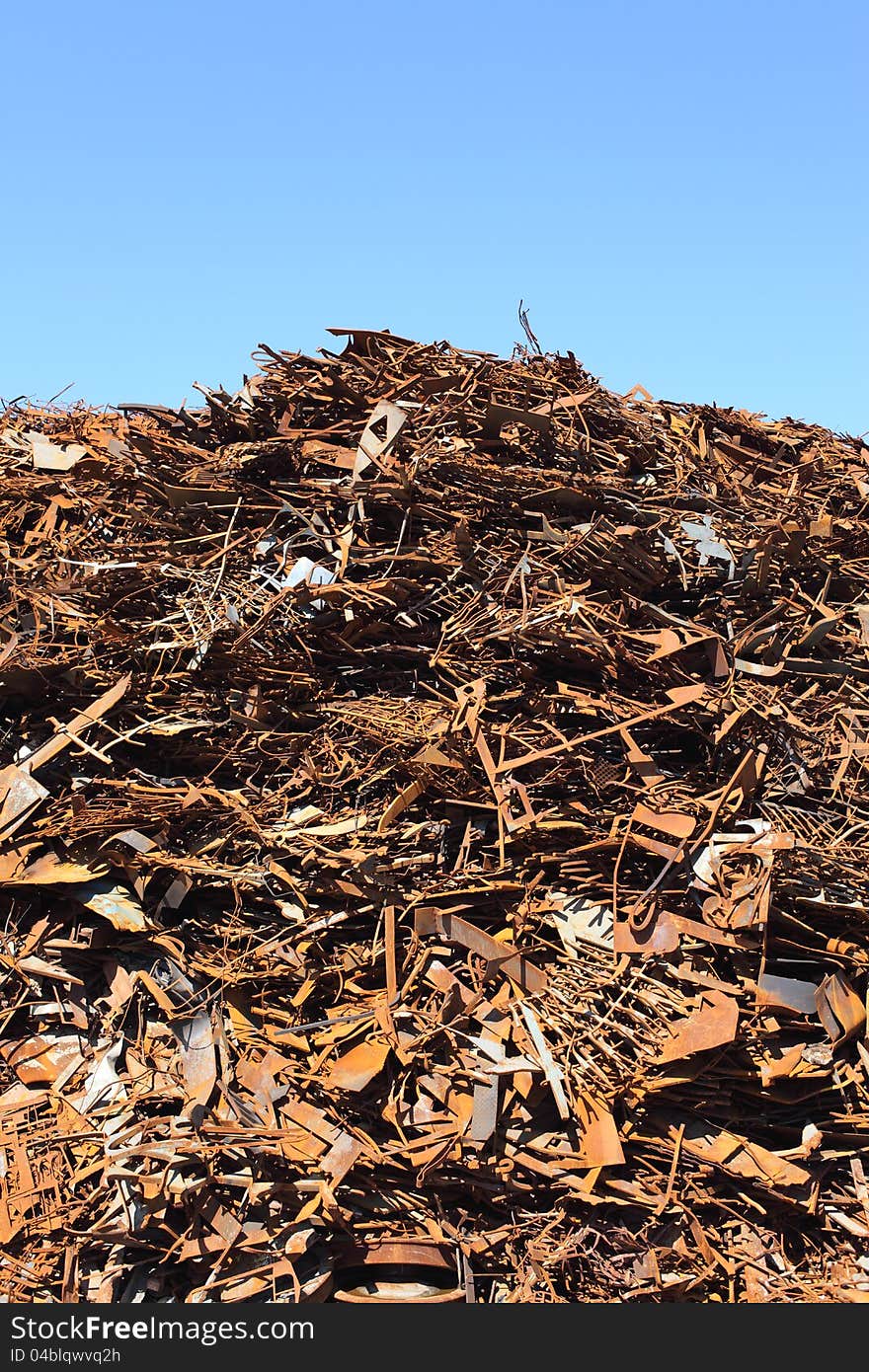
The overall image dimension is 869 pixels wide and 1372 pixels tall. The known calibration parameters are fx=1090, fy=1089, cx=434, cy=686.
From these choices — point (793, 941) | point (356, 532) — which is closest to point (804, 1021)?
point (793, 941)

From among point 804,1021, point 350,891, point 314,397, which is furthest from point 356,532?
point 804,1021

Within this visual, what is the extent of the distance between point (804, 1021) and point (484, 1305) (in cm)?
127

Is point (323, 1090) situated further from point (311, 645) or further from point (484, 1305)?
point (311, 645)

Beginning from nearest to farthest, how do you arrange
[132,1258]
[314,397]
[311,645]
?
[132,1258]
[311,645]
[314,397]

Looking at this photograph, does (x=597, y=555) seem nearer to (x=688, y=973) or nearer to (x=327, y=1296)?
(x=688, y=973)

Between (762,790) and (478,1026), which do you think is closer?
(478,1026)

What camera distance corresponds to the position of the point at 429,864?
3.63 m

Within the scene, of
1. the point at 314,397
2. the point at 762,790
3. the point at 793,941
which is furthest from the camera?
the point at 314,397

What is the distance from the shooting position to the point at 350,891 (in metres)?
3.55

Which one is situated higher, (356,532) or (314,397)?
(314,397)

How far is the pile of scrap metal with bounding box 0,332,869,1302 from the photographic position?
10.5 ft

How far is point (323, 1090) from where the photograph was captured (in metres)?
3.27

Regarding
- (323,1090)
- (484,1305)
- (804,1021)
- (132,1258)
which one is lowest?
(132,1258)

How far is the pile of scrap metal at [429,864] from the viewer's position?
3.20 meters
